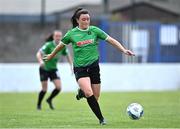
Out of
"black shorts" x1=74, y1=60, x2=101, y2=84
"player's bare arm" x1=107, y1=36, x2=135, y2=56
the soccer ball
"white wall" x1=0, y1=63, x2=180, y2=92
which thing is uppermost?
"player's bare arm" x1=107, y1=36, x2=135, y2=56

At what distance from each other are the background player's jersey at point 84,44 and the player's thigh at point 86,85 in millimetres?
324

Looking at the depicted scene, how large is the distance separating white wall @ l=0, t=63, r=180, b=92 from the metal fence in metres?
2.22

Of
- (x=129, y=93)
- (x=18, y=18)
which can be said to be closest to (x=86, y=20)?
(x=129, y=93)

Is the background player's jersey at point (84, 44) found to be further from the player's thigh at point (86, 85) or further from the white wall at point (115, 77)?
the white wall at point (115, 77)

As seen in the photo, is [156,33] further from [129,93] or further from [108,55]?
[129,93]

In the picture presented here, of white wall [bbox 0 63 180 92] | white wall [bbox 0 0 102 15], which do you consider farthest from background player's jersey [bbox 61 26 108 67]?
white wall [bbox 0 0 102 15]

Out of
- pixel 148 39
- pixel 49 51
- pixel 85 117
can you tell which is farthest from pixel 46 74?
pixel 148 39

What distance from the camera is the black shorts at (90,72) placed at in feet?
45.8

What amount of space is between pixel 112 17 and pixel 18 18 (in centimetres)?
438

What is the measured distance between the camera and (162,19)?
120 feet

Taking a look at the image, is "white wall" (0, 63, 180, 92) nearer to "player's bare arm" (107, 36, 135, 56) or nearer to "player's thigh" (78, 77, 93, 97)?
"player's bare arm" (107, 36, 135, 56)

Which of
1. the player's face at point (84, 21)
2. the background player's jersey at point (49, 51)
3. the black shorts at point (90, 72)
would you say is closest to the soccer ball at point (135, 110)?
the black shorts at point (90, 72)

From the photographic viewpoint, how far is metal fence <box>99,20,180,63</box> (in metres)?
32.6

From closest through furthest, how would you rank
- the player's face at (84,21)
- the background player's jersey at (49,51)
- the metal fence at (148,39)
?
the player's face at (84,21)
the background player's jersey at (49,51)
the metal fence at (148,39)
